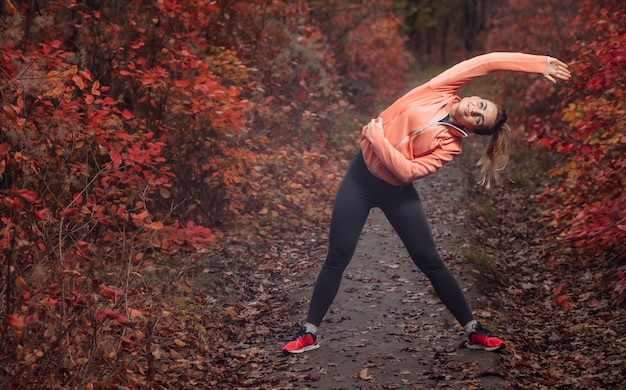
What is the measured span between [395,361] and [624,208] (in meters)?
2.86

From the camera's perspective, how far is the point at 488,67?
4691mm

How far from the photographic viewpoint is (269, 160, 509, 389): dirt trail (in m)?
4.82

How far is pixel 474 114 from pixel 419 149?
45cm

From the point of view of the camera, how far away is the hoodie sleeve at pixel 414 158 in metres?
4.51

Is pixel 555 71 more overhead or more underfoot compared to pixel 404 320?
more overhead

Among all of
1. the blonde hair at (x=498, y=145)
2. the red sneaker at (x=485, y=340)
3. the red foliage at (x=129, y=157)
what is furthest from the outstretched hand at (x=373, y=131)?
the red sneaker at (x=485, y=340)

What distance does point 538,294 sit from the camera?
6.89 metres

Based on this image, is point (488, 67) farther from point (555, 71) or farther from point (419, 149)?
point (419, 149)

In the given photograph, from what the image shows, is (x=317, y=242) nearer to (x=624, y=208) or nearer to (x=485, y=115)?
(x=624, y=208)

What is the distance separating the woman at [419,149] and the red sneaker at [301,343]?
0.61 m

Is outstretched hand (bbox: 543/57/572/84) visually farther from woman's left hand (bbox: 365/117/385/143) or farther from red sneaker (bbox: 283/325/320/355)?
red sneaker (bbox: 283/325/320/355)

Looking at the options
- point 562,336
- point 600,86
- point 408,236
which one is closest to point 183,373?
point 408,236

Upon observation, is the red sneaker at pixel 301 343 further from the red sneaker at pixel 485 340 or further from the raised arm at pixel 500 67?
the raised arm at pixel 500 67

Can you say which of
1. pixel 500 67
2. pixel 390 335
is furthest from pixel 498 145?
pixel 390 335
